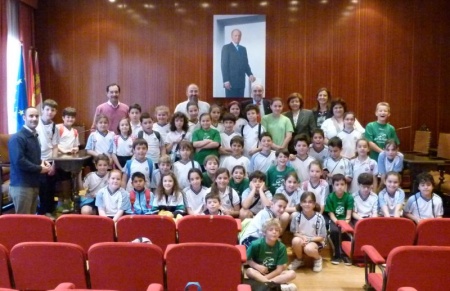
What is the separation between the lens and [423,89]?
29.9 feet

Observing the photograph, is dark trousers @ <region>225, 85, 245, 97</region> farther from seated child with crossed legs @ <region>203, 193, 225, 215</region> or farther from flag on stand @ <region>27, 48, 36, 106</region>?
seated child with crossed legs @ <region>203, 193, 225, 215</region>

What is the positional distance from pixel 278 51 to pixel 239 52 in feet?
2.50

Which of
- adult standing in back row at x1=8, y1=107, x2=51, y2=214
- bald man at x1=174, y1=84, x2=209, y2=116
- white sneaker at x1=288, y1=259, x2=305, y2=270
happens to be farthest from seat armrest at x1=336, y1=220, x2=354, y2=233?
adult standing in back row at x1=8, y1=107, x2=51, y2=214

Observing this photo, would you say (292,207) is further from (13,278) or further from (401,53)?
(401,53)

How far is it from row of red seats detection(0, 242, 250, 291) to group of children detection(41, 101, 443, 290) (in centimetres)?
143

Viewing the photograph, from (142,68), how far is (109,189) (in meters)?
4.49

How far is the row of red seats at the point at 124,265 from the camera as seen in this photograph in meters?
2.94

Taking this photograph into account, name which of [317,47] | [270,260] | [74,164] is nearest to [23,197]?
[74,164]

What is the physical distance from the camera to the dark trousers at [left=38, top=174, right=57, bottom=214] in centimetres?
609

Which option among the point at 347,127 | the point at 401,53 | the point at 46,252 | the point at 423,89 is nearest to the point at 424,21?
the point at 401,53

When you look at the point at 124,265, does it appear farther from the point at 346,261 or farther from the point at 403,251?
the point at 346,261

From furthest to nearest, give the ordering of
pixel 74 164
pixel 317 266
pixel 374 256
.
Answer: pixel 74 164 < pixel 317 266 < pixel 374 256

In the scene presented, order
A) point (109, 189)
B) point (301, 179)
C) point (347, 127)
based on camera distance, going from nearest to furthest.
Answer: point (109, 189)
point (301, 179)
point (347, 127)

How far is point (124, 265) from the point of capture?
2.96m
